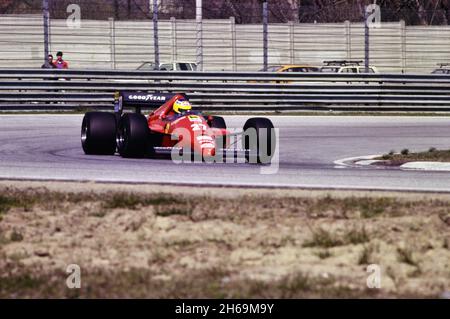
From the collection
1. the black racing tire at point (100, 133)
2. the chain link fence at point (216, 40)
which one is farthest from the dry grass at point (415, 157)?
the chain link fence at point (216, 40)

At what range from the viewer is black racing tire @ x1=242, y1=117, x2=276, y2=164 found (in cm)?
1339

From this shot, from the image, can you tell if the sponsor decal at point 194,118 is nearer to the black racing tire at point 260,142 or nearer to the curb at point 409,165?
the black racing tire at point 260,142

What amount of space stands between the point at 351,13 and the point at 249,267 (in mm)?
32508

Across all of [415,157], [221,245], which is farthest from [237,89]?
[221,245]

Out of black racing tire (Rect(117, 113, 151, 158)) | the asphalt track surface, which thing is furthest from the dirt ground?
black racing tire (Rect(117, 113, 151, 158))

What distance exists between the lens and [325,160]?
1433 centimetres

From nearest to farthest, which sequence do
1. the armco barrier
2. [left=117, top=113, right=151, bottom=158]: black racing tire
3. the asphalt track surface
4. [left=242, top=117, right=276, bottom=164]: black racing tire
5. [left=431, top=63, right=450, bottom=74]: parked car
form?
1. the asphalt track surface
2. [left=117, top=113, right=151, bottom=158]: black racing tire
3. [left=242, top=117, right=276, bottom=164]: black racing tire
4. the armco barrier
5. [left=431, top=63, right=450, bottom=74]: parked car

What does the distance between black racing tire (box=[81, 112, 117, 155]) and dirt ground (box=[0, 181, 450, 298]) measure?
3997mm

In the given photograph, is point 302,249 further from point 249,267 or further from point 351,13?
point 351,13

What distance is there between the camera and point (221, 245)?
7.56 metres

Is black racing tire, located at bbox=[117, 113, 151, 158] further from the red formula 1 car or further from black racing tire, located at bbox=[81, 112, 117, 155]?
black racing tire, located at bbox=[81, 112, 117, 155]

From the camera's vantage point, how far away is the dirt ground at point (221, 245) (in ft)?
21.4
